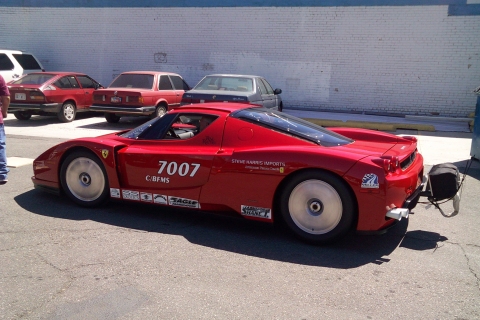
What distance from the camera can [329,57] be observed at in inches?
658

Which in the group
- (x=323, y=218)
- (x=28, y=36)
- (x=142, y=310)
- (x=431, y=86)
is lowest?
(x=142, y=310)

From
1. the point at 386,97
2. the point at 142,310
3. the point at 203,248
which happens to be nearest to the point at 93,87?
the point at 386,97

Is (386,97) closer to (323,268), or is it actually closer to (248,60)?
(248,60)

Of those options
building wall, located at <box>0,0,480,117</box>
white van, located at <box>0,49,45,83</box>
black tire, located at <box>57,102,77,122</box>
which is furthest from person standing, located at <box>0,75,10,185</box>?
building wall, located at <box>0,0,480,117</box>

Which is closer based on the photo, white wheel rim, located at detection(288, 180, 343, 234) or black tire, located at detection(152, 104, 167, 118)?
white wheel rim, located at detection(288, 180, 343, 234)

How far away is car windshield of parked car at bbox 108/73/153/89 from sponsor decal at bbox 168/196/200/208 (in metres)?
8.85

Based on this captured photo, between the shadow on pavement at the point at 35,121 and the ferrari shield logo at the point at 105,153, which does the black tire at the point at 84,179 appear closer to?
the ferrari shield logo at the point at 105,153

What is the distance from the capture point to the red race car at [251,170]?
4.43 metres

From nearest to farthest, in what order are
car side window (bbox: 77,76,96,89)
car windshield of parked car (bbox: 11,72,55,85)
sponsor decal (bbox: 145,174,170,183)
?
1. sponsor decal (bbox: 145,174,170,183)
2. car windshield of parked car (bbox: 11,72,55,85)
3. car side window (bbox: 77,76,96,89)

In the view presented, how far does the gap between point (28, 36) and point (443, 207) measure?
1903 cm

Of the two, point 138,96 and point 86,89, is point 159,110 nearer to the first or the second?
point 138,96

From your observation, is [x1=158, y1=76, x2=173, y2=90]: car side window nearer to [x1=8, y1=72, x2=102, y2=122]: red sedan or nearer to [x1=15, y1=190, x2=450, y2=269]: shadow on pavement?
[x1=8, y1=72, x2=102, y2=122]: red sedan

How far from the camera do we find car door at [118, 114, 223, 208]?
16.5ft

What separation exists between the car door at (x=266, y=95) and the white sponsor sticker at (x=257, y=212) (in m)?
7.53
